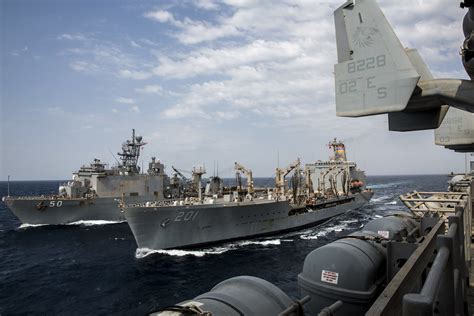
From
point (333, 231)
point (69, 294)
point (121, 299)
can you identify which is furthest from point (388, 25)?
point (333, 231)

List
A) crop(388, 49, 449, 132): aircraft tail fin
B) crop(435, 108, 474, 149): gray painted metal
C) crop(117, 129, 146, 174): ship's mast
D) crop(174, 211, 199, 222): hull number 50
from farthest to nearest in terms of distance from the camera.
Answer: crop(117, 129, 146, 174): ship's mast → crop(174, 211, 199, 222): hull number 50 → crop(435, 108, 474, 149): gray painted metal → crop(388, 49, 449, 132): aircraft tail fin

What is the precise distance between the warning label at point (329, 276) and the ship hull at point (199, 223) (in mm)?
22557

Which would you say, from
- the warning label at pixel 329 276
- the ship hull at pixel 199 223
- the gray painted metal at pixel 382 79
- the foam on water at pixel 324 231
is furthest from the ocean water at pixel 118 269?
the gray painted metal at pixel 382 79

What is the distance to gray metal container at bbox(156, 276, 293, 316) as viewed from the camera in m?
3.58

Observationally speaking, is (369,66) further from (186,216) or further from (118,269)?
(186,216)

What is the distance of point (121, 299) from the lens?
709 inches

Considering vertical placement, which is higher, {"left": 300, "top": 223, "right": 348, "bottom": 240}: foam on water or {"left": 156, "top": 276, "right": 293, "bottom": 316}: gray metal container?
{"left": 156, "top": 276, "right": 293, "bottom": 316}: gray metal container

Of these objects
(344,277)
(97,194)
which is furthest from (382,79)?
(97,194)

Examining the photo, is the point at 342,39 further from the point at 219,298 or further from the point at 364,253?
the point at 219,298

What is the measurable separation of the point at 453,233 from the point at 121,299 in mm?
18219

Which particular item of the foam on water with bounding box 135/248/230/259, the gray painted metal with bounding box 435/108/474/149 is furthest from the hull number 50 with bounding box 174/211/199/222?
the gray painted metal with bounding box 435/108/474/149

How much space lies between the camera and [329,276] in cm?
630

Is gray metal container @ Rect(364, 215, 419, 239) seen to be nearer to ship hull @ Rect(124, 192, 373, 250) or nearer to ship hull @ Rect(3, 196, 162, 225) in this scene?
ship hull @ Rect(124, 192, 373, 250)

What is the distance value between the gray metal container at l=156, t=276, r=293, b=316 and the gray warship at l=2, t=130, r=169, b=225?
43341 mm
